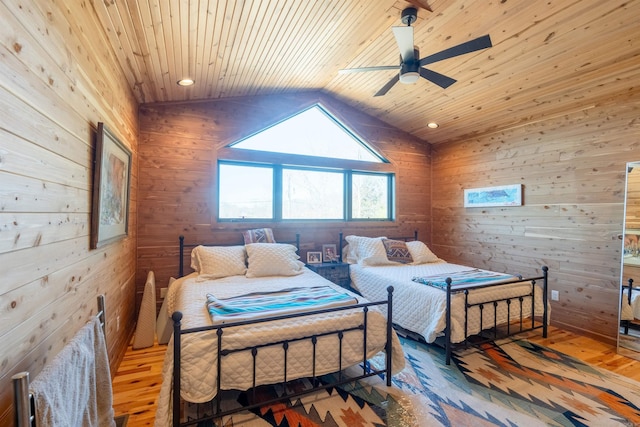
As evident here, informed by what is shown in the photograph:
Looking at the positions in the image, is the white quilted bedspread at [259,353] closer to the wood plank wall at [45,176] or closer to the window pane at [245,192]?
the wood plank wall at [45,176]

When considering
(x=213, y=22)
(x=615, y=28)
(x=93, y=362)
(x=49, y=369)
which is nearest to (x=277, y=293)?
(x=93, y=362)

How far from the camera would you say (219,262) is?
3227mm

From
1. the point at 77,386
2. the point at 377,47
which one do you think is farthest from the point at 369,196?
the point at 77,386

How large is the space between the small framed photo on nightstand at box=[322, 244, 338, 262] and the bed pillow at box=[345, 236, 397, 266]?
0.27m

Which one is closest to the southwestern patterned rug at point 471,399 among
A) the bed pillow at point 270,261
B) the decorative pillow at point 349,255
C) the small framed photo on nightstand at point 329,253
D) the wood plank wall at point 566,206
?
the wood plank wall at point 566,206

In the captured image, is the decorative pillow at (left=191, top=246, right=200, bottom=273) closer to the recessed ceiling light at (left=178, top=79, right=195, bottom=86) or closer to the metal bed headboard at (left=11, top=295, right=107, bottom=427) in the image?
the recessed ceiling light at (left=178, top=79, right=195, bottom=86)

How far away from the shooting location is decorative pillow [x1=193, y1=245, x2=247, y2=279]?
10.4 feet

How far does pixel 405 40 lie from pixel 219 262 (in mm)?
2666

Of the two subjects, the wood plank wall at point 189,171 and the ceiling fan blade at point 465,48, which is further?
the wood plank wall at point 189,171

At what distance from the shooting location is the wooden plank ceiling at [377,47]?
2145 mm

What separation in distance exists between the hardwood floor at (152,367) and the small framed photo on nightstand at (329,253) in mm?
2194

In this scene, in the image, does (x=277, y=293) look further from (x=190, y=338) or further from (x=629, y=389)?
(x=629, y=389)

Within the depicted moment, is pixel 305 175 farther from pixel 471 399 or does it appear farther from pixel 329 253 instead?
pixel 471 399

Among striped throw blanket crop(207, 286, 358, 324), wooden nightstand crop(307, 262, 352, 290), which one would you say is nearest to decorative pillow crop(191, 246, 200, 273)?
striped throw blanket crop(207, 286, 358, 324)
